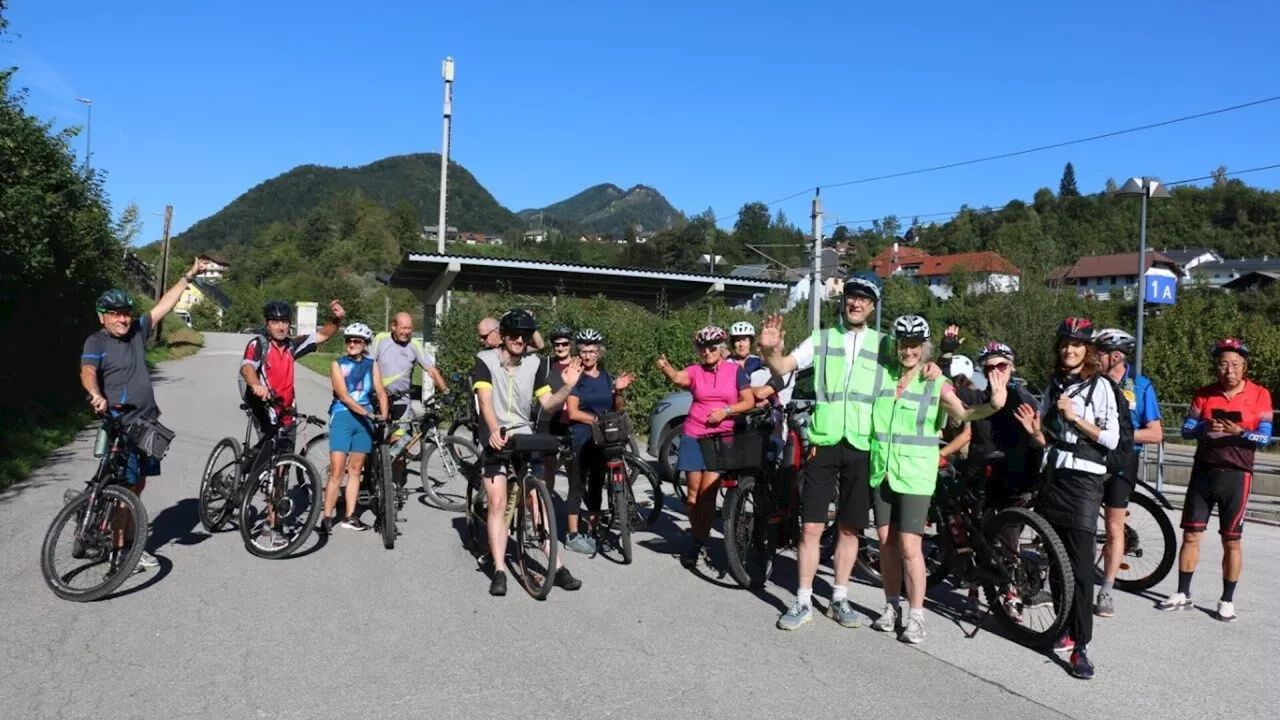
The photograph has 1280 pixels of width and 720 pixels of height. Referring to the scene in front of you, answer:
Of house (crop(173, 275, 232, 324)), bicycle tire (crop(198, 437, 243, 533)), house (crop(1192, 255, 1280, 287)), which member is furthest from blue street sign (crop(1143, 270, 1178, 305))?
house (crop(173, 275, 232, 324))

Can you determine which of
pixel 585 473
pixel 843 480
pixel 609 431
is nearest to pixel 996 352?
pixel 843 480

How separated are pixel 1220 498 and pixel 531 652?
448 centimetres

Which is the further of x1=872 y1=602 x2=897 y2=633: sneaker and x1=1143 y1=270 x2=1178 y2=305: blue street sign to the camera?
x1=1143 y1=270 x2=1178 y2=305: blue street sign

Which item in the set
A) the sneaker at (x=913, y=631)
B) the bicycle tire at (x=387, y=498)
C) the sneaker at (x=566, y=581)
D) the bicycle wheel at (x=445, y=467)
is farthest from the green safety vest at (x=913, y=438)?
the bicycle wheel at (x=445, y=467)

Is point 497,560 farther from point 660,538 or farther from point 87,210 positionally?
point 87,210

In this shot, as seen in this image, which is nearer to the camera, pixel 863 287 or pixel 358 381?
pixel 863 287

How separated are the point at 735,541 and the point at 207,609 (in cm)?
337

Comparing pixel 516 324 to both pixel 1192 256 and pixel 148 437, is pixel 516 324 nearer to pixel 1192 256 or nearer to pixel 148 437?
pixel 148 437

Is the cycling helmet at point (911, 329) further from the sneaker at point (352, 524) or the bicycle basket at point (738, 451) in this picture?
the sneaker at point (352, 524)

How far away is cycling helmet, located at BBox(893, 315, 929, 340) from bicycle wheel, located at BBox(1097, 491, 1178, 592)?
205 cm

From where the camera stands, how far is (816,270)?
20984 mm

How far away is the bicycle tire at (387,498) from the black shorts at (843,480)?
3.48 meters

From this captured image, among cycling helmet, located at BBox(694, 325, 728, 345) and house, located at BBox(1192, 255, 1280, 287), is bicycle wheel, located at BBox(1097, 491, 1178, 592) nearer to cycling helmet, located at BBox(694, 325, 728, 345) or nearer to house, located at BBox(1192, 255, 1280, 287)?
cycling helmet, located at BBox(694, 325, 728, 345)

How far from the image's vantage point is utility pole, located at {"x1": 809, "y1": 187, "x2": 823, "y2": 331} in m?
19.5
